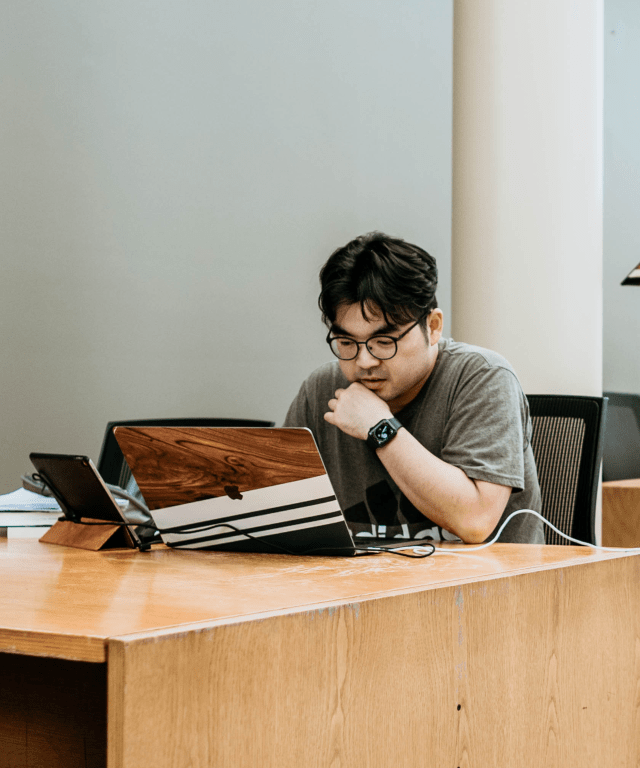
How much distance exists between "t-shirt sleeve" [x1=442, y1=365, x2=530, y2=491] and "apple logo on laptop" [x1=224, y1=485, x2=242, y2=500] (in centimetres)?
41

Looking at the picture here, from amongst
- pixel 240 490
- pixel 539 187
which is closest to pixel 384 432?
pixel 240 490

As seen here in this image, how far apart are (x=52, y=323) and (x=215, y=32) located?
1.16 m

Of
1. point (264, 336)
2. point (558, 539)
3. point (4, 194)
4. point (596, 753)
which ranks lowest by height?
point (596, 753)

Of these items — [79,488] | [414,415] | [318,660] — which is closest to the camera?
[318,660]

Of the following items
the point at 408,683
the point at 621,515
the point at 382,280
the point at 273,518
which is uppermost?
the point at 382,280

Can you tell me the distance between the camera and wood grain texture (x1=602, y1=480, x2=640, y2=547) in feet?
9.56

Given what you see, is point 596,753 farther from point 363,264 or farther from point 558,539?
point 363,264

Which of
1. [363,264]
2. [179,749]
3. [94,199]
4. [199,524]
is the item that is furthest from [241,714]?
[94,199]

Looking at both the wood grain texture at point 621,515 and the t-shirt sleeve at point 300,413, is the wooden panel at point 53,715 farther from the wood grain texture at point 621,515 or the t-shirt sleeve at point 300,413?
the wood grain texture at point 621,515

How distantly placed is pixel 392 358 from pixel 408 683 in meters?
0.72

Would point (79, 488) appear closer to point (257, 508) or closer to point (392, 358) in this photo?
point (257, 508)

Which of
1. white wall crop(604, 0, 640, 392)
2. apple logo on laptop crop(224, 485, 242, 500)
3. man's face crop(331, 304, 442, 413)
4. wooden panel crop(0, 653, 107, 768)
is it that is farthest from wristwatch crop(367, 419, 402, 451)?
white wall crop(604, 0, 640, 392)

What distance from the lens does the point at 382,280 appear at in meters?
1.43

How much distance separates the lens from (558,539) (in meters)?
1.64
